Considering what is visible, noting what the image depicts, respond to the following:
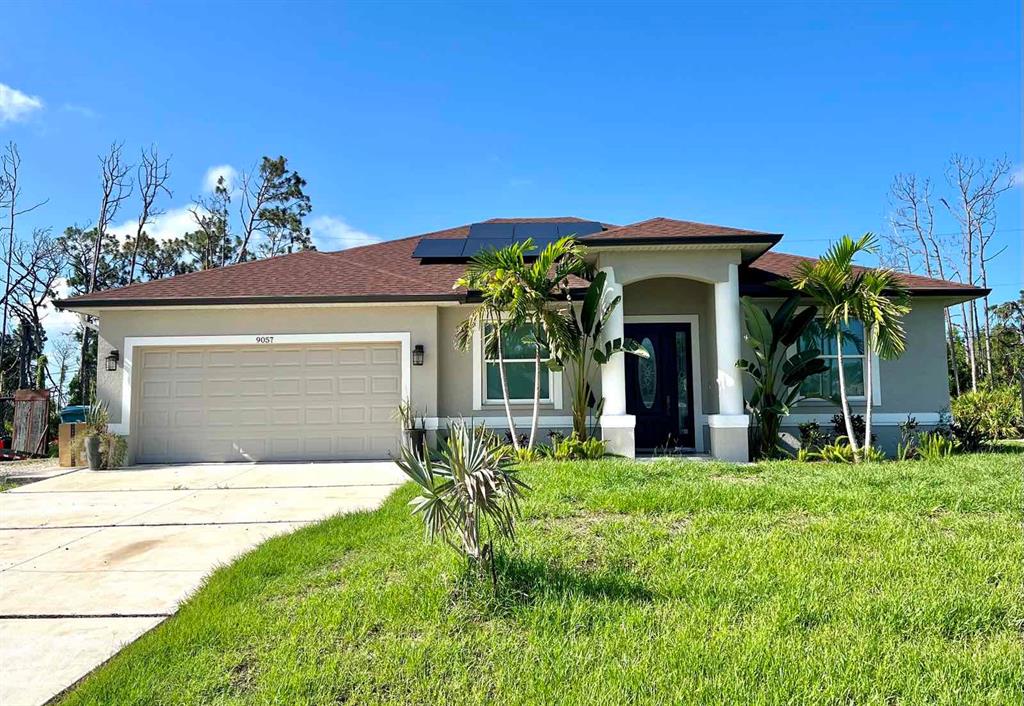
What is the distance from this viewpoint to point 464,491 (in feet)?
12.3

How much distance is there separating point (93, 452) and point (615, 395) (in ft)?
30.3

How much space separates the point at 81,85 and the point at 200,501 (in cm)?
1482

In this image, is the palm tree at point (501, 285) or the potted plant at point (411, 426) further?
the potted plant at point (411, 426)

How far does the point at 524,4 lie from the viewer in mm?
11375

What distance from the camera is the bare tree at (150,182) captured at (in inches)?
997

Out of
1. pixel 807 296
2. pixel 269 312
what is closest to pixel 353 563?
pixel 269 312

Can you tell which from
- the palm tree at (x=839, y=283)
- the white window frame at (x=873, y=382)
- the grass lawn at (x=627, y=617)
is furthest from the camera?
the white window frame at (x=873, y=382)

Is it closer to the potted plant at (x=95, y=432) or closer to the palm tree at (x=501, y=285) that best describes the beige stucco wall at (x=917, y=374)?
the palm tree at (x=501, y=285)

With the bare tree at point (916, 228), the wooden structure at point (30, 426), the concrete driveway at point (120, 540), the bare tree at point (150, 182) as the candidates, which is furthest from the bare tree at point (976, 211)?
the bare tree at point (150, 182)

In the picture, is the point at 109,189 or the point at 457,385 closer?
the point at 457,385

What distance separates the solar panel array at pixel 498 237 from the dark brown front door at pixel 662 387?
298 centimetres

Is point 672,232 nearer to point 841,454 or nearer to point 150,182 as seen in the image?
point 841,454

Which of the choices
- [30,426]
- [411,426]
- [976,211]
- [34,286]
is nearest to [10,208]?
[34,286]

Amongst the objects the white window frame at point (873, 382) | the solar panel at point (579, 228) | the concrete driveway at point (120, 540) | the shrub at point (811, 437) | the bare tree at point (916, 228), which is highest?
the bare tree at point (916, 228)
